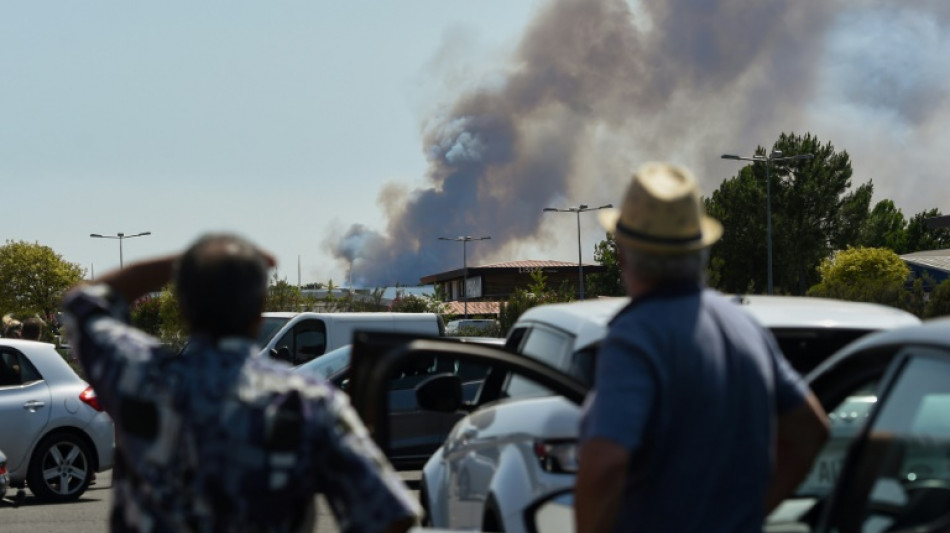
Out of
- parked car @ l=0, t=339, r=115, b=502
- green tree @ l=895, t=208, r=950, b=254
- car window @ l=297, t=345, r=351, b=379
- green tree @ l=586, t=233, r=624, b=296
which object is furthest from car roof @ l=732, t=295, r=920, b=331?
green tree @ l=895, t=208, r=950, b=254

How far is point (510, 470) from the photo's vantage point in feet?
18.8

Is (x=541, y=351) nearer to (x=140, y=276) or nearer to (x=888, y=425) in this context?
(x=888, y=425)

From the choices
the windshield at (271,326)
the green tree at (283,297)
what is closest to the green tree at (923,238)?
the green tree at (283,297)

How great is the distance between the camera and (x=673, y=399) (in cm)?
325

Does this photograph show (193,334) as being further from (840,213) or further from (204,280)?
(840,213)

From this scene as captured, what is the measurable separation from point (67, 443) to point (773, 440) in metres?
11.7

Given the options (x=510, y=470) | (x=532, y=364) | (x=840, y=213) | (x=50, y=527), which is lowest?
(x=50, y=527)

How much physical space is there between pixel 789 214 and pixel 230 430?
88449 millimetres

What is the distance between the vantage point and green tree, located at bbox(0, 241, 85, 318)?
96.9 meters

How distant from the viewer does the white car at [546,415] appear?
5434 millimetres

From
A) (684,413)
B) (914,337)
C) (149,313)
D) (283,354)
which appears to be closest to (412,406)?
(914,337)

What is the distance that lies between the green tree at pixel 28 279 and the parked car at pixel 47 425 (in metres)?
85.6

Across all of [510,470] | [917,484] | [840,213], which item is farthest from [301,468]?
[840,213]

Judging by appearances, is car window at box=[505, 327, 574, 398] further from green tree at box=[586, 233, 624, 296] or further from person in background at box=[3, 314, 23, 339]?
green tree at box=[586, 233, 624, 296]
